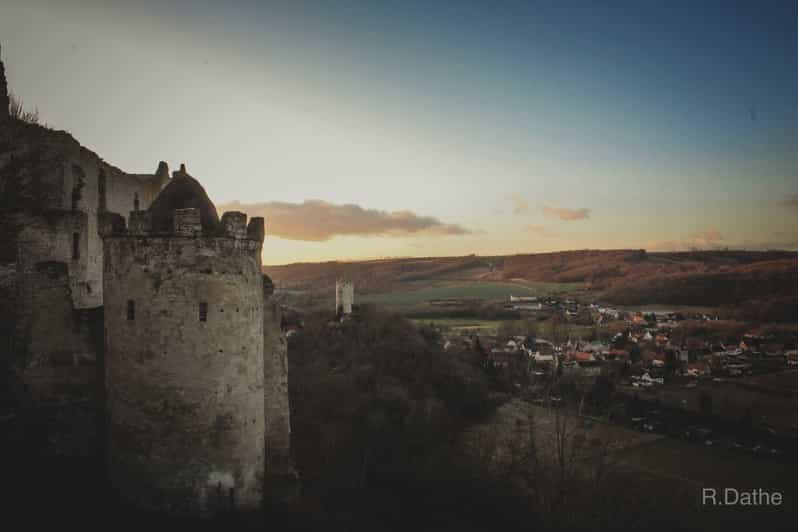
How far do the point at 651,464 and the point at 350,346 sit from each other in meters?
30.0

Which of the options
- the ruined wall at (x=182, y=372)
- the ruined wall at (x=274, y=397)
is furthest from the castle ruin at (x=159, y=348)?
the ruined wall at (x=274, y=397)

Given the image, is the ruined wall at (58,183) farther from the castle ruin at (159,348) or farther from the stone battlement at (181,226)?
the stone battlement at (181,226)

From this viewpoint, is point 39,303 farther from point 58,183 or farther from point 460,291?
point 460,291

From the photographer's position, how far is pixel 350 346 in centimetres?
5012

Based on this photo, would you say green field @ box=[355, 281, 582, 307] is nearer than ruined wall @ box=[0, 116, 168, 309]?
No

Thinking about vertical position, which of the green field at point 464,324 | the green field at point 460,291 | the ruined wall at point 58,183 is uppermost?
the ruined wall at point 58,183

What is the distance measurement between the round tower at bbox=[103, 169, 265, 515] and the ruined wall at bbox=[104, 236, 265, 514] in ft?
0.07

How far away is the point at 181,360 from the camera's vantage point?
9367 mm

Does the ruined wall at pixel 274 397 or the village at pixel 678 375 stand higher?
the ruined wall at pixel 274 397

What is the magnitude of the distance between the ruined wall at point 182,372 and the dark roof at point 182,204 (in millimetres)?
435

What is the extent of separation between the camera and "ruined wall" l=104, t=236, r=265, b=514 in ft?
30.8

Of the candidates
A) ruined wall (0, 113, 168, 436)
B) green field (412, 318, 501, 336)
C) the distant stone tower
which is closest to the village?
green field (412, 318, 501, 336)

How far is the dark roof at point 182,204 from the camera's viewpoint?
32.0 feet

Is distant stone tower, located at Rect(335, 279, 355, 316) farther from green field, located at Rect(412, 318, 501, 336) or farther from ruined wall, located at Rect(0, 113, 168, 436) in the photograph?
ruined wall, located at Rect(0, 113, 168, 436)
